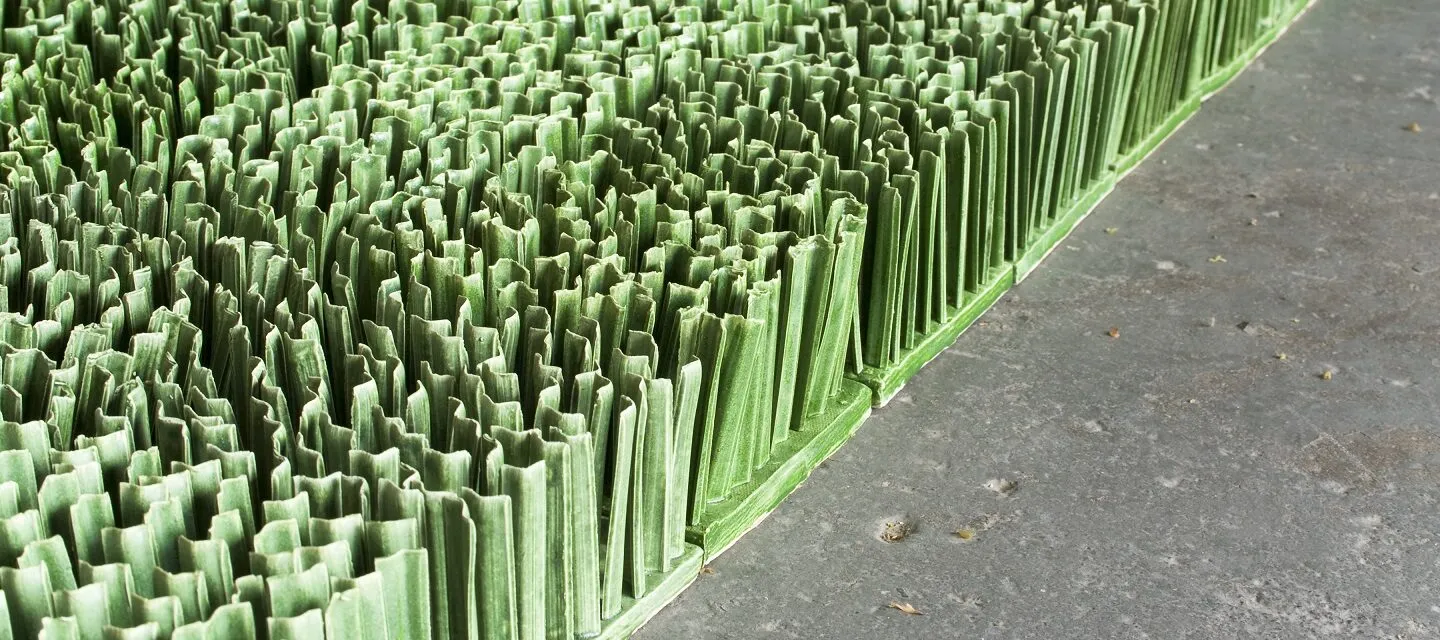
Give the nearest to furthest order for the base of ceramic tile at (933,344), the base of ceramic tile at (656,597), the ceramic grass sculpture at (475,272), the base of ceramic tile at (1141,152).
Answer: the ceramic grass sculpture at (475,272) → the base of ceramic tile at (656,597) → the base of ceramic tile at (933,344) → the base of ceramic tile at (1141,152)

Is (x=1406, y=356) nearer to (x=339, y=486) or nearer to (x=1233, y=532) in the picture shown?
(x=1233, y=532)

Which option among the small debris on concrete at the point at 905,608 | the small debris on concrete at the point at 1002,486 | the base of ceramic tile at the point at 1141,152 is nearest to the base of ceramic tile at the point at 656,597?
the small debris on concrete at the point at 905,608

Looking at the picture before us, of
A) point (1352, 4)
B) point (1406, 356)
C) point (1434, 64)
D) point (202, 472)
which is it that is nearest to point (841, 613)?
point (202, 472)

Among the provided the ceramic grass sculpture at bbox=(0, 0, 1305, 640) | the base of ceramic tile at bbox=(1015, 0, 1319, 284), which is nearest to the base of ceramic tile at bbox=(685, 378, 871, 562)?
the ceramic grass sculpture at bbox=(0, 0, 1305, 640)

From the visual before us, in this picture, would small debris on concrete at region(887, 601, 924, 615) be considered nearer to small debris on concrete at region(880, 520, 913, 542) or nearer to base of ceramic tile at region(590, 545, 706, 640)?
small debris on concrete at region(880, 520, 913, 542)

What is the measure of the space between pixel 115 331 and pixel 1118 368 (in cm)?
188

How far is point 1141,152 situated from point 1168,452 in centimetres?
142

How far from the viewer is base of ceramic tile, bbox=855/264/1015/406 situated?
2795 mm

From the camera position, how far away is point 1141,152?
390cm

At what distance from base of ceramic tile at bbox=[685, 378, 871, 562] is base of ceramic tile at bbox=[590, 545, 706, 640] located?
0.04 m

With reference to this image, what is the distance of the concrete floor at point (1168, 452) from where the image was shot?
7.51 ft

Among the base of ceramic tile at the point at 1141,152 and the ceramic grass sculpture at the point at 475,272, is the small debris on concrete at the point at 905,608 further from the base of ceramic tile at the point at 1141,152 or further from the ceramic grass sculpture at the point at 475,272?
the base of ceramic tile at the point at 1141,152

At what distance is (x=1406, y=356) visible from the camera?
10.0 ft

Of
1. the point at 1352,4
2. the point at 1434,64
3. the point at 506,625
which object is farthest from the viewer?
the point at 1352,4
